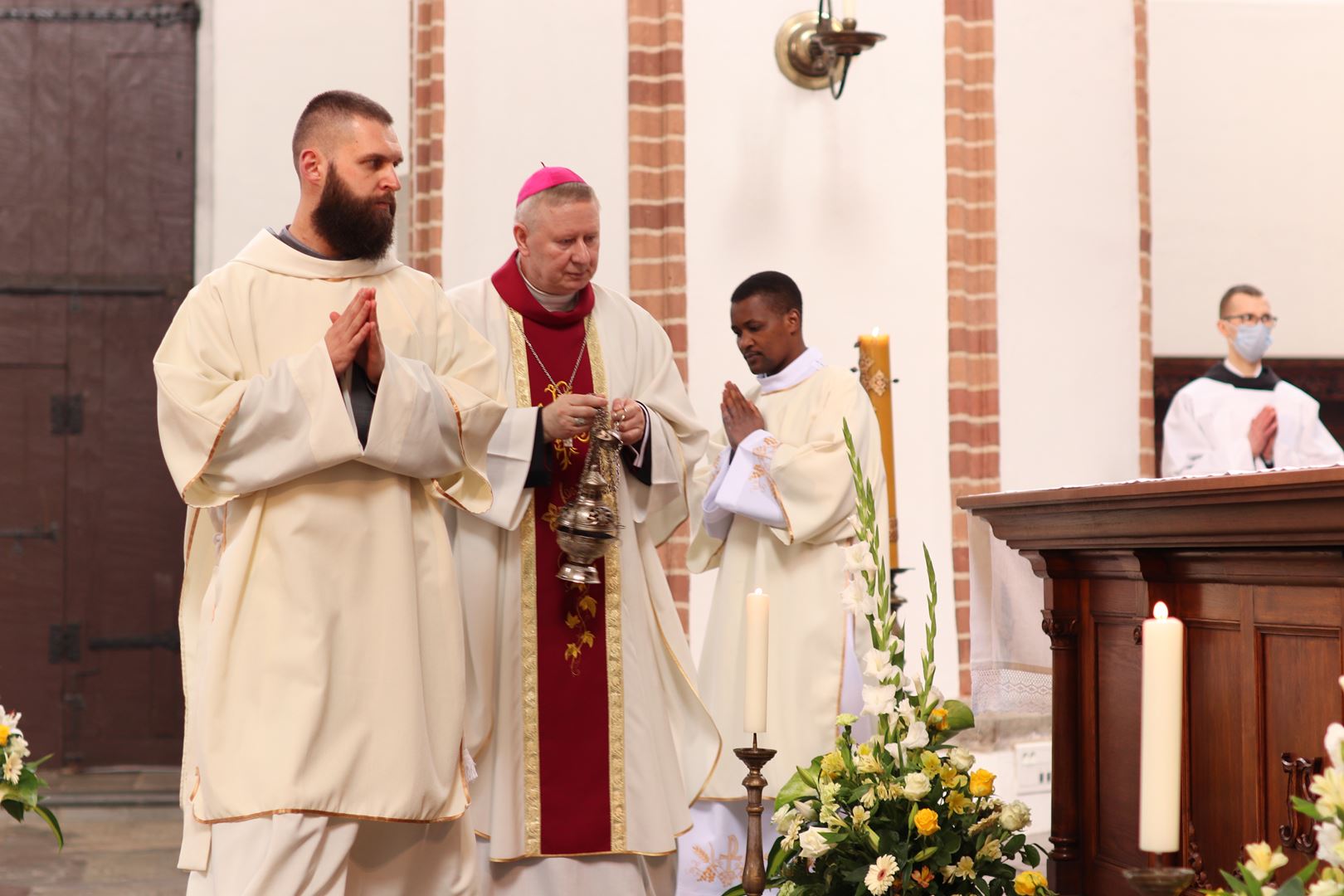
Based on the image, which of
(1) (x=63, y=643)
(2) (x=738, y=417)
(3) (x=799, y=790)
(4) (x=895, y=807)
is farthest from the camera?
(1) (x=63, y=643)

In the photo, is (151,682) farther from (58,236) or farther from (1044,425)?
(1044,425)

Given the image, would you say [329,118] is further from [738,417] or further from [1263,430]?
[1263,430]

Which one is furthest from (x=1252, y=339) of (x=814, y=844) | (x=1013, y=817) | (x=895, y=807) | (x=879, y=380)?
(x=814, y=844)

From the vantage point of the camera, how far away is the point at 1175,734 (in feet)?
5.11

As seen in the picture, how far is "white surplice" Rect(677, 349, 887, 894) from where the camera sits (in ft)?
15.0

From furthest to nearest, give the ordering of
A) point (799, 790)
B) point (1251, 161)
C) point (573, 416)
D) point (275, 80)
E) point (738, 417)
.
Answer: point (1251, 161) < point (275, 80) < point (738, 417) < point (573, 416) < point (799, 790)

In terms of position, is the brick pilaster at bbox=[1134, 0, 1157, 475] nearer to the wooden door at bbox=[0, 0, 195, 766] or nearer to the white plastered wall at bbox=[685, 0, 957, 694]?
the white plastered wall at bbox=[685, 0, 957, 694]

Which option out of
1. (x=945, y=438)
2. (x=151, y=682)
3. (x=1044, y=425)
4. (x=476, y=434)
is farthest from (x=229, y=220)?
(x=476, y=434)

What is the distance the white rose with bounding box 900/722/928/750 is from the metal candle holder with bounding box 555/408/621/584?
111 cm

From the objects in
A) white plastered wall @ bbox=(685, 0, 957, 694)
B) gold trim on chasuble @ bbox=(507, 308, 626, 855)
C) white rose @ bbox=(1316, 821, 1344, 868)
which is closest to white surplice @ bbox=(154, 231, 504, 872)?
gold trim on chasuble @ bbox=(507, 308, 626, 855)

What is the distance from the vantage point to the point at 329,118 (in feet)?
10.6

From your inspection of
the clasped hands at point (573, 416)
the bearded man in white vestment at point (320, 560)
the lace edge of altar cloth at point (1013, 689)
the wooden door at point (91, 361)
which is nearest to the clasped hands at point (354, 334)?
the bearded man in white vestment at point (320, 560)

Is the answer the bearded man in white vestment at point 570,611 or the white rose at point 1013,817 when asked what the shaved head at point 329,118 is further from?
the white rose at point 1013,817

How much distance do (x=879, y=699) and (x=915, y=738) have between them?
0.10m
